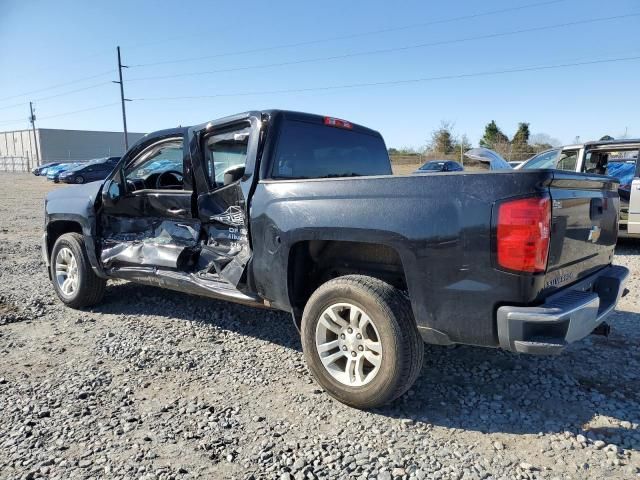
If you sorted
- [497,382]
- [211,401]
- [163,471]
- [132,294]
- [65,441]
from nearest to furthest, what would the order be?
[163,471], [65,441], [211,401], [497,382], [132,294]

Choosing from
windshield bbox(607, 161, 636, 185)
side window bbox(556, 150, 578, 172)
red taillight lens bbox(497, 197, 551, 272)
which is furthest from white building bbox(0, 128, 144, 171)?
red taillight lens bbox(497, 197, 551, 272)

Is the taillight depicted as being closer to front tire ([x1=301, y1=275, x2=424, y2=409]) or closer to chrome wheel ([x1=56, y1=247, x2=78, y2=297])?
front tire ([x1=301, y1=275, x2=424, y2=409])

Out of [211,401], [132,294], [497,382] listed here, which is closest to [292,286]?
[211,401]

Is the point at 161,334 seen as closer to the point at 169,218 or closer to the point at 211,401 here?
the point at 169,218

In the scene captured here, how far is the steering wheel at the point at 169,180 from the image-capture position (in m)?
5.01

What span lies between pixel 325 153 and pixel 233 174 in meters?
0.85

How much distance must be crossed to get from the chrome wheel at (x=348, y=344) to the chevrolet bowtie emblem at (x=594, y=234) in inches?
60.6

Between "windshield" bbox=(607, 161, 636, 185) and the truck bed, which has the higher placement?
"windshield" bbox=(607, 161, 636, 185)

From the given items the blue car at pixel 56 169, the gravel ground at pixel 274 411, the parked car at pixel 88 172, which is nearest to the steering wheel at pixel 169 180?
the gravel ground at pixel 274 411

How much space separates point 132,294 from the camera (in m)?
5.78

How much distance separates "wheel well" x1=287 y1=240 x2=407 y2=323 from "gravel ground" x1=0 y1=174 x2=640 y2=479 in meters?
0.68

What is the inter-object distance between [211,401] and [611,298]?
2.82 metres

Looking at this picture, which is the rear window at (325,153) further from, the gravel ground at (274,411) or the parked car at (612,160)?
the parked car at (612,160)

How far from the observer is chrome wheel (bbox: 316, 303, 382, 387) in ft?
9.87
